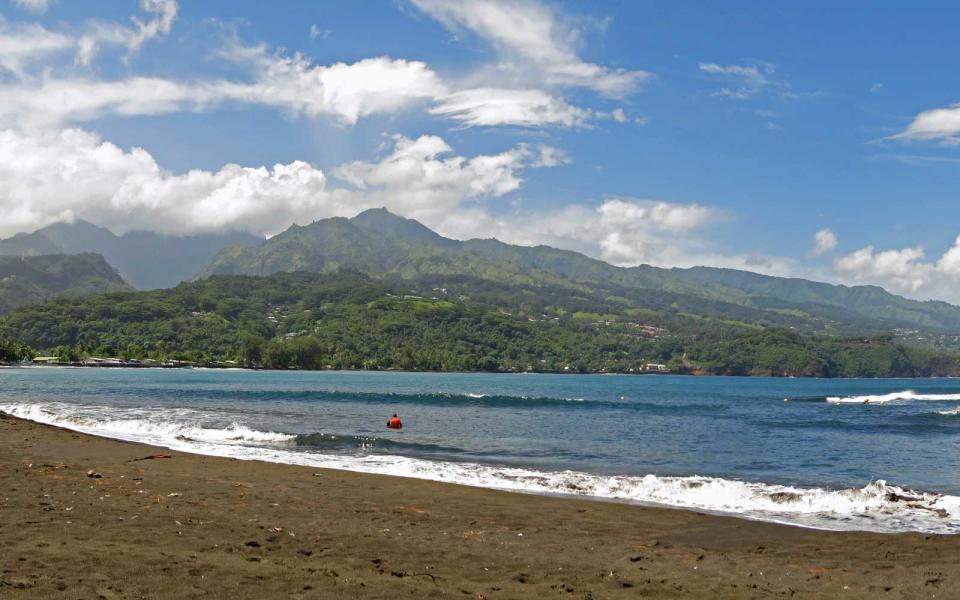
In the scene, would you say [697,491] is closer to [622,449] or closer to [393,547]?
[393,547]

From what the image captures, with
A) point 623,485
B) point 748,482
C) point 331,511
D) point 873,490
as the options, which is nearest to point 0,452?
point 331,511

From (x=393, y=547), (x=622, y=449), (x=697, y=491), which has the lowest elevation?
(x=622, y=449)

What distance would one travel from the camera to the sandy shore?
1051cm

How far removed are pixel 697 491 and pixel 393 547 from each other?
13051 mm

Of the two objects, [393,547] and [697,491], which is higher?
[393,547]

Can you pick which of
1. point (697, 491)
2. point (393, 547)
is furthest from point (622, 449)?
point (393, 547)

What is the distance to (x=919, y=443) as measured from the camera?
42.8 metres

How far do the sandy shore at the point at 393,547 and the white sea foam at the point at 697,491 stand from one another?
2.23 m

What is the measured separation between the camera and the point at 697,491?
23078 millimetres

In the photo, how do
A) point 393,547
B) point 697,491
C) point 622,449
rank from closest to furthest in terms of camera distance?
point 393,547 → point 697,491 → point 622,449

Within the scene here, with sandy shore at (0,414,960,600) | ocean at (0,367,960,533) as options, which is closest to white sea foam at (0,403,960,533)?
ocean at (0,367,960,533)

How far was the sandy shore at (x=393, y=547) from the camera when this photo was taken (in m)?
10.5

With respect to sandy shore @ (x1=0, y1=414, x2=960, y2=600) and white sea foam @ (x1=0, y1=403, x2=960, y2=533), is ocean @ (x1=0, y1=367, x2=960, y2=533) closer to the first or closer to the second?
white sea foam @ (x1=0, y1=403, x2=960, y2=533)

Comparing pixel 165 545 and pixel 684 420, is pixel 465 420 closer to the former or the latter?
pixel 684 420
